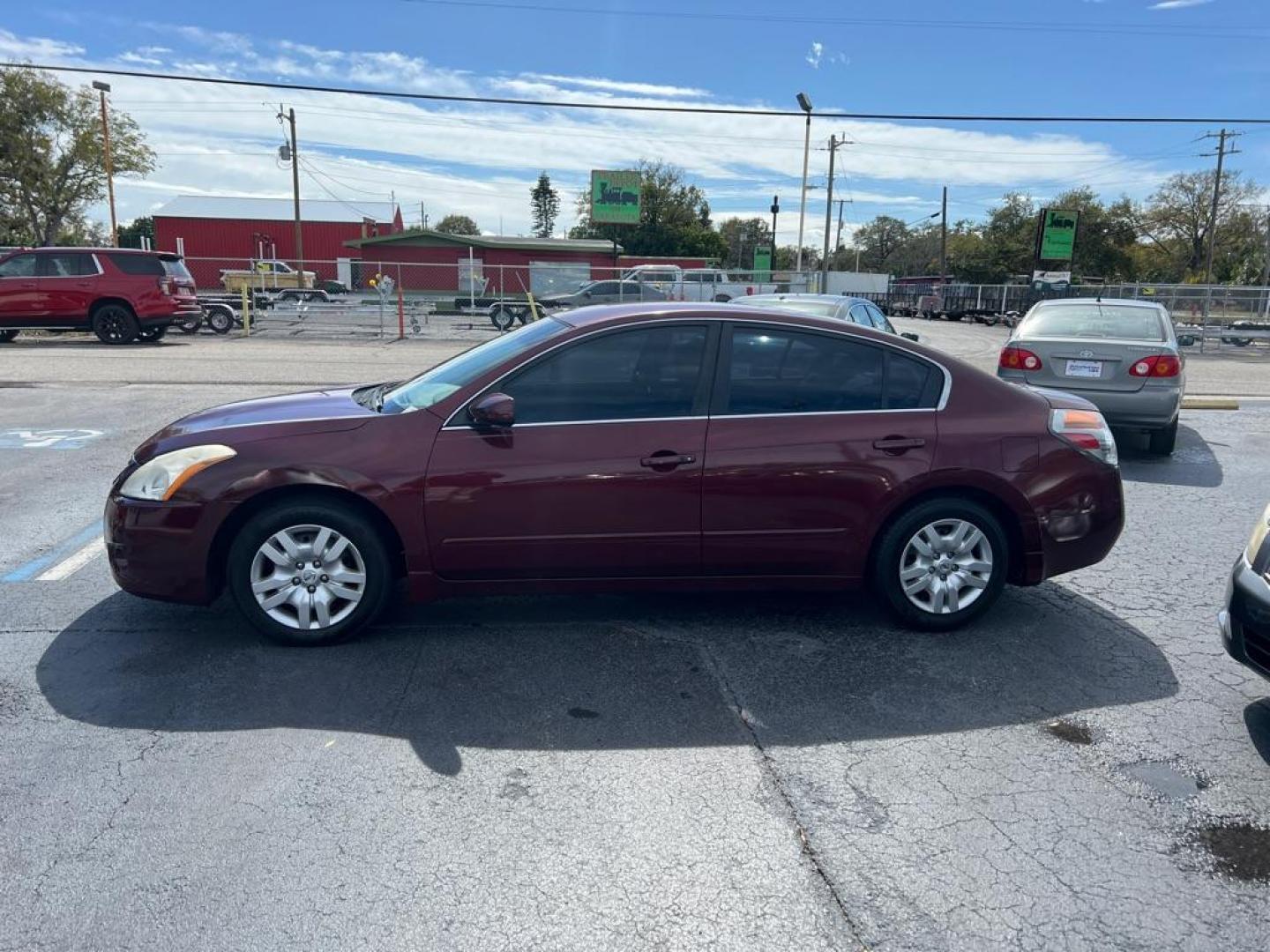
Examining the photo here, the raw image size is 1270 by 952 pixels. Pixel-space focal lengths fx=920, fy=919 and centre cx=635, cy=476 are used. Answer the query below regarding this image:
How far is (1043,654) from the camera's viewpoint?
4.42 meters

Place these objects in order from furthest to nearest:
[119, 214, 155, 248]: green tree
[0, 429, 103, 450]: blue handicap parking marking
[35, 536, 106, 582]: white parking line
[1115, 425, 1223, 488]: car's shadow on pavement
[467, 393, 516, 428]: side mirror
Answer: [119, 214, 155, 248]: green tree
[0, 429, 103, 450]: blue handicap parking marking
[1115, 425, 1223, 488]: car's shadow on pavement
[35, 536, 106, 582]: white parking line
[467, 393, 516, 428]: side mirror

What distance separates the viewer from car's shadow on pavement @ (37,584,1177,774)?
11.9 feet

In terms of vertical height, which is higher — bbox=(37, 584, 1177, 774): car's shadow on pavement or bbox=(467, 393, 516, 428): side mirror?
bbox=(467, 393, 516, 428): side mirror

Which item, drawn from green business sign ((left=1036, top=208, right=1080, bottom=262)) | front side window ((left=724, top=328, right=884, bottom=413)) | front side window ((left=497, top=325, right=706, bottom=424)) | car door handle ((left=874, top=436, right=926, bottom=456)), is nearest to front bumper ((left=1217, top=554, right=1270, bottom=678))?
car door handle ((left=874, top=436, right=926, bottom=456))

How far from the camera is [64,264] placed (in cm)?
1811

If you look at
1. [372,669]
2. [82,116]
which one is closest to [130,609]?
[372,669]

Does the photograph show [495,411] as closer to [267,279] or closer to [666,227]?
[267,279]

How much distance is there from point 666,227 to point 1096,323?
78.1 m

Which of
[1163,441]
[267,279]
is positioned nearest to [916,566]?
[1163,441]

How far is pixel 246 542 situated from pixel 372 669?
2.62 feet

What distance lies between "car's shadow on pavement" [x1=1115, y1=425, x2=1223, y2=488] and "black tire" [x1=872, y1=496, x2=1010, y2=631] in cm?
402

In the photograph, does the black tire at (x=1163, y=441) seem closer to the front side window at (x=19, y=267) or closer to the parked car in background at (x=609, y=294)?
the parked car in background at (x=609, y=294)

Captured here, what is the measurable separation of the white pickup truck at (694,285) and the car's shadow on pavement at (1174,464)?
669 inches

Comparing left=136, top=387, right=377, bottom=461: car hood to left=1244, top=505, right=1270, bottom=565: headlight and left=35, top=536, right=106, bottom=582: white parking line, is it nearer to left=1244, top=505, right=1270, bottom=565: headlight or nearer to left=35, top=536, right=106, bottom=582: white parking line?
left=35, top=536, right=106, bottom=582: white parking line
